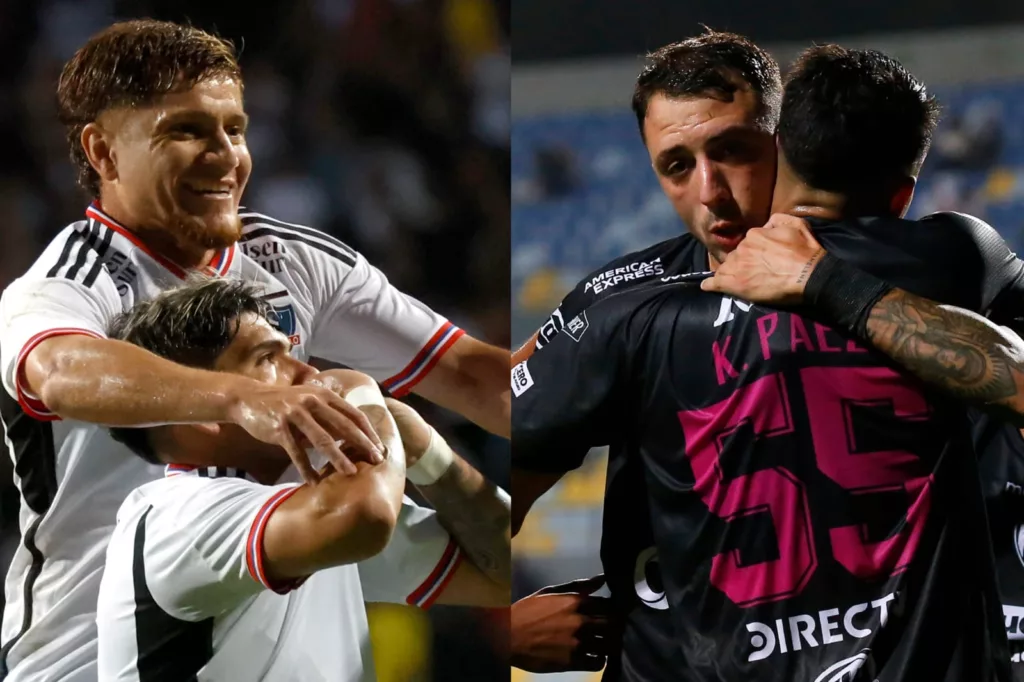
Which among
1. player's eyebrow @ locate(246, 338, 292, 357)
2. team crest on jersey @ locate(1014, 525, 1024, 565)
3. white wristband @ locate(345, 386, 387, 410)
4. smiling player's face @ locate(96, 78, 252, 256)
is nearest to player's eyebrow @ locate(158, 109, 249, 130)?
smiling player's face @ locate(96, 78, 252, 256)

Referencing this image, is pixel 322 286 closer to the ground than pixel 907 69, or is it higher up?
closer to the ground

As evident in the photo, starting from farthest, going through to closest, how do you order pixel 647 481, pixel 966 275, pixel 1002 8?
pixel 1002 8, pixel 647 481, pixel 966 275

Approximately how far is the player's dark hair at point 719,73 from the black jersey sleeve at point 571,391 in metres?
0.36

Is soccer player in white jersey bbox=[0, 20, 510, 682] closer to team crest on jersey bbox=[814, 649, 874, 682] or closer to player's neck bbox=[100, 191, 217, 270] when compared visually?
player's neck bbox=[100, 191, 217, 270]

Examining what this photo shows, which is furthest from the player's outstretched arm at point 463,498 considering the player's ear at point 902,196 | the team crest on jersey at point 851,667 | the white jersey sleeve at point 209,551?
the player's ear at point 902,196

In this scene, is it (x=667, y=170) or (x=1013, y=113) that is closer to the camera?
(x=667, y=170)

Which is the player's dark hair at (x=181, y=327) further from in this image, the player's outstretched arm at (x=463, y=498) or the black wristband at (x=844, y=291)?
the black wristband at (x=844, y=291)

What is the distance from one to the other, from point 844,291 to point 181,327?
967mm

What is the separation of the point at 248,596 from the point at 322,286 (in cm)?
49

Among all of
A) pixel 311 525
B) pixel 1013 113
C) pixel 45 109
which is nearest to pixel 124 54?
pixel 45 109

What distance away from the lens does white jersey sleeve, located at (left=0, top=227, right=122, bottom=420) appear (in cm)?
165

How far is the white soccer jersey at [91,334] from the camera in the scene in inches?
65.9

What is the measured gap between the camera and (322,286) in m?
1.78

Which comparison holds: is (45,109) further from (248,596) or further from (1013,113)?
(1013,113)
